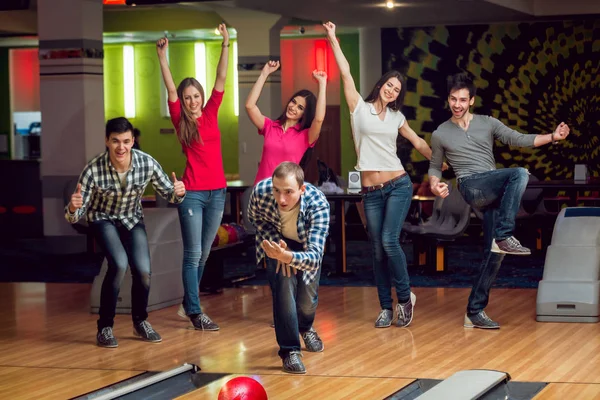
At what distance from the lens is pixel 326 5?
40.2 ft

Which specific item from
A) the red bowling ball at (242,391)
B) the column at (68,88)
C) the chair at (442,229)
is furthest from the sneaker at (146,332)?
the column at (68,88)

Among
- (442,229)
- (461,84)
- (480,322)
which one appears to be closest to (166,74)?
(461,84)

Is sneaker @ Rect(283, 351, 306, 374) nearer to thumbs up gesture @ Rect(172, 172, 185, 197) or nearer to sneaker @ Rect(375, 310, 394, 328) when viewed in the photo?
thumbs up gesture @ Rect(172, 172, 185, 197)

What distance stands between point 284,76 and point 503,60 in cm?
406

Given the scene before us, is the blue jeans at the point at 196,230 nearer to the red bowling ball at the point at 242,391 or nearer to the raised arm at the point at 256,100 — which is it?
the raised arm at the point at 256,100

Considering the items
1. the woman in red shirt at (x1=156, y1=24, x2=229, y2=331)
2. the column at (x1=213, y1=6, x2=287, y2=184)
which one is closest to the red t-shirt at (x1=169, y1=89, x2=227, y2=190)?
the woman in red shirt at (x1=156, y1=24, x2=229, y2=331)

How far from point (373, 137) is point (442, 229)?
3610 millimetres

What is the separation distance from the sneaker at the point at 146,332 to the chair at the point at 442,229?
395cm

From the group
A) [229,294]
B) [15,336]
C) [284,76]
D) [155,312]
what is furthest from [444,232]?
[284,76]

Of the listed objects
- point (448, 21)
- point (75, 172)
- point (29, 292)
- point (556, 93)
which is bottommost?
point (29, 292)

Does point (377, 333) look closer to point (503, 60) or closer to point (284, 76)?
point (503, 60)

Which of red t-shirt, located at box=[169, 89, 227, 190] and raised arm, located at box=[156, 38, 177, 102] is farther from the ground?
raised arm, located at box=[156, 38, 177, 102]

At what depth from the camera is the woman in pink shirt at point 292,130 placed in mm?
6484

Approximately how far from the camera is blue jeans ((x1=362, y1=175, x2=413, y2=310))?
21.3 ft
